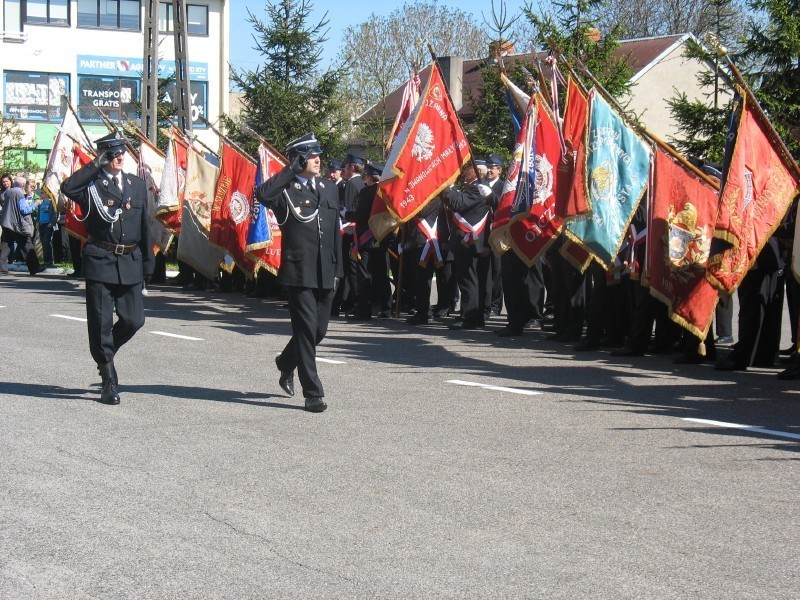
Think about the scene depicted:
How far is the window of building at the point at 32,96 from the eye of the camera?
57.7 meters

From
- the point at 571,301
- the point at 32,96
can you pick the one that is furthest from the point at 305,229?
the point at 32,96

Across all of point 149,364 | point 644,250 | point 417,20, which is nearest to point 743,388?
point 644,250

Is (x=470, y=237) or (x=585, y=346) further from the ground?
(x=470, y=237)

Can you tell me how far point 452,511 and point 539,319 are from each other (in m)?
9.66

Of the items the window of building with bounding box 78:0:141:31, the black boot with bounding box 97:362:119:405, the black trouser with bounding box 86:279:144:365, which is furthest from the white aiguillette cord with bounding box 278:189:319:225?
the window of building with bounding box 78:0:141:31

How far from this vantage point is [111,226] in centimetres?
972

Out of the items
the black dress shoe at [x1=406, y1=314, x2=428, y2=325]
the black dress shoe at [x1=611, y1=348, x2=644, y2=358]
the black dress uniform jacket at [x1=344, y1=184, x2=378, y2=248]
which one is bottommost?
the black dress shoe at [x1=611, y1=348, x2=644, y2=358]

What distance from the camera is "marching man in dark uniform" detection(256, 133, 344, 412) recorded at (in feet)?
30.7

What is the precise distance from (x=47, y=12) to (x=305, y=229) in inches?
2088

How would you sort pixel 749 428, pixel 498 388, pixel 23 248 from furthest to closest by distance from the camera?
1. pixel 23 248
2. pixel 498 388
3. pixel 749 428

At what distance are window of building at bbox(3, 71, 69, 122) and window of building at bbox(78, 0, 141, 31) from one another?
318 centimetres

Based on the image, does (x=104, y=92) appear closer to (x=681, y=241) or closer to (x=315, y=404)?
(x=681, y=241)

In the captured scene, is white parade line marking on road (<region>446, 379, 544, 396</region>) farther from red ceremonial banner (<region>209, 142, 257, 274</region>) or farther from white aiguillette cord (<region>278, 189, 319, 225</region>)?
red ceremonial banner (<region>209, 142, 257, 274</region>)

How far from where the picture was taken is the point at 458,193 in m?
15.4
